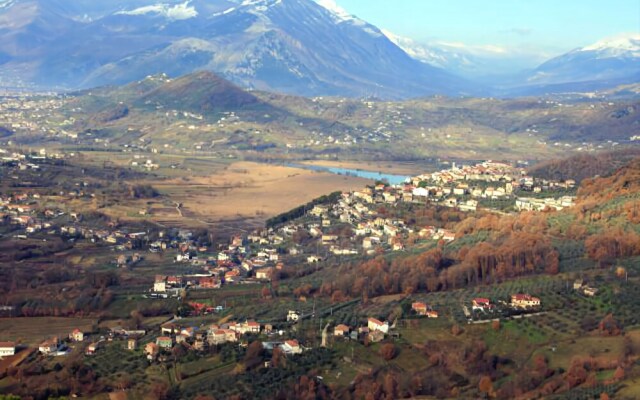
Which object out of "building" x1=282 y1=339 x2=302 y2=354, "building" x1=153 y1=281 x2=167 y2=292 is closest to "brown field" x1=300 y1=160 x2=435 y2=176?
"building" x1=153 y1=281 x2=167 y2=292

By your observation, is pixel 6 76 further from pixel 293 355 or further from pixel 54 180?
pixel 293 355

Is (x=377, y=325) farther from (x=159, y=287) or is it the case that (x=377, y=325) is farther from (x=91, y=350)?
(x=159, y=287)

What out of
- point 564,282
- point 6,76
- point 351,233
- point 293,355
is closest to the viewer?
point 293,355

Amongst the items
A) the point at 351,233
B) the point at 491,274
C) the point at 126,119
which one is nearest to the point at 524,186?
the point at 351,233

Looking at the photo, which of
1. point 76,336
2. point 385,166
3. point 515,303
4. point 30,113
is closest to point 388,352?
point 515,303

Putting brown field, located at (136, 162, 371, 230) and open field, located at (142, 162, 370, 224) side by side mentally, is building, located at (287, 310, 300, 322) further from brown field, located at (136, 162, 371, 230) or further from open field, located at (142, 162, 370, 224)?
open field, located at (142, 162, 370, 224)

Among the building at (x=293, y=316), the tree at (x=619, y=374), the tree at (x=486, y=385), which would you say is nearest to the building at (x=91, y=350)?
the building at (x=293, y=316)
